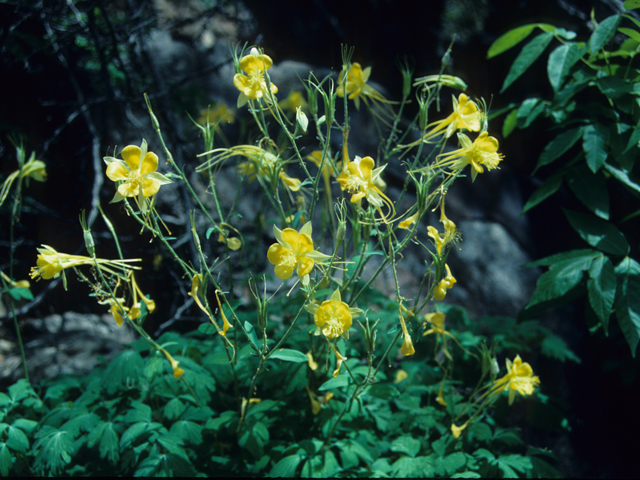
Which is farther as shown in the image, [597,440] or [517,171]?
[517,171]

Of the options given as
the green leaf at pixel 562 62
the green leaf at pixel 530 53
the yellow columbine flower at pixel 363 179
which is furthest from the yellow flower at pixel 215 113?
the green leaf at pixel 562 62

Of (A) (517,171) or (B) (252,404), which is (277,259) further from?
(A) (517,171)

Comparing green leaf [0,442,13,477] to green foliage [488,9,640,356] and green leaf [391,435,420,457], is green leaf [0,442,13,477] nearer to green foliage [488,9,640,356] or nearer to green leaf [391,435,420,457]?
green leaf [391,435,420,457]

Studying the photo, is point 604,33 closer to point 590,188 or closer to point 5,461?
point 590,188

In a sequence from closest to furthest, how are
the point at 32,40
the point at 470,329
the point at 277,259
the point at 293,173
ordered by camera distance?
the point at 277,259
the point at 470,329
the point at 32,40
the point at 293,173

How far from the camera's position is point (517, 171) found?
302 cm

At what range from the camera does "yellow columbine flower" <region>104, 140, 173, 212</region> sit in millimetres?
935

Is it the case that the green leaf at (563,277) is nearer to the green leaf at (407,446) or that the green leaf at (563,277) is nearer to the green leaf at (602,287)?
the green leaf at (602,287)

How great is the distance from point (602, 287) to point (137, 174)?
1452 millimetres

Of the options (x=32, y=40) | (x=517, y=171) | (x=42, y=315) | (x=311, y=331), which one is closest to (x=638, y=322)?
(x=311, y=331)

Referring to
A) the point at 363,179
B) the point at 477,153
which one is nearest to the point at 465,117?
the point at 477,153

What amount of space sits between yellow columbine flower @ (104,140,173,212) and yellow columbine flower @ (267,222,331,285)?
0.96 ft

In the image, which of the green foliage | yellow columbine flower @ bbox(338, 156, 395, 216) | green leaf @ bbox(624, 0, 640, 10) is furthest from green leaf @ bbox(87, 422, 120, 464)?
green leaf @ bbox(624, 0, 640, 10)

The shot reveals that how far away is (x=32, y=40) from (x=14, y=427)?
183 centimetres
